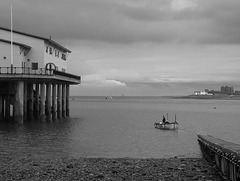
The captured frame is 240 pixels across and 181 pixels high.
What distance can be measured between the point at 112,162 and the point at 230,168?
7153 mm

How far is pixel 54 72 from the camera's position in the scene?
4706 cm

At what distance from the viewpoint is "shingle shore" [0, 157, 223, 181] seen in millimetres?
16250

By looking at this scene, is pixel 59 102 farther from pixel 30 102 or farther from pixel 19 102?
pixel 19 102

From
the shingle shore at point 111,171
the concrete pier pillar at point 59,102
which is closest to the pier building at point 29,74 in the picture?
the concrete pier pillar at point 59,102

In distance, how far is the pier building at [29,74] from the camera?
149 ft

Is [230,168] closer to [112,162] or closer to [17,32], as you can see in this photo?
[112,162]

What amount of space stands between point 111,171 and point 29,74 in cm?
2926

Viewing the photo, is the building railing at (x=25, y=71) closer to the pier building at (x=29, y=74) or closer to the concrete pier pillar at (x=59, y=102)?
the pier building at (x=29, y=74)

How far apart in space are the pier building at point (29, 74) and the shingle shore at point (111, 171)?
84.8 feet

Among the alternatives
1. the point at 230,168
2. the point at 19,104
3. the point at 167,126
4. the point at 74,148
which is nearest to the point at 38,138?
the point at 74,148

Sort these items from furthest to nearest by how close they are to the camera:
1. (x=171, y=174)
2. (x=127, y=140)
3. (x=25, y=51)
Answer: (x=25, y=51), (x=127, y=140), (x=171, y=174)

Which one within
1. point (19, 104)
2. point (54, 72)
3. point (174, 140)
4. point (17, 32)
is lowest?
point (174, 140)

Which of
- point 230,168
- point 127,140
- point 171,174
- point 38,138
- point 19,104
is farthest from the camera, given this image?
point 19,104

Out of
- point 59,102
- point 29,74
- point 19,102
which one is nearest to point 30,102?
point 59,102
